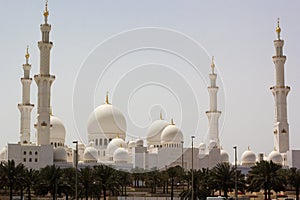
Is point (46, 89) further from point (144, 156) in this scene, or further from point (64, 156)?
point (144, 156)

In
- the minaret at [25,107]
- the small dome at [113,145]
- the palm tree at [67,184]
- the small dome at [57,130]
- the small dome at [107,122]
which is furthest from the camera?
the small dome at [107,122]

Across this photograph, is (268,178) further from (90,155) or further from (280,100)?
(90,155)

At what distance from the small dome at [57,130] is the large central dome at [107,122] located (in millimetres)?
4934

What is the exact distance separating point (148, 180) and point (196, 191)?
14.9 meters

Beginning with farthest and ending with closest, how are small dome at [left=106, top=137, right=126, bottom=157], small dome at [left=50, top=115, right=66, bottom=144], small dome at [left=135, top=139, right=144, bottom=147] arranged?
small dome at [left=106, top=137, right=126, bottom=157] → small dome at [left=135, top=139, right=144, bottom=147] → small dome at [left=50, top=115, right=66, bottom=144]

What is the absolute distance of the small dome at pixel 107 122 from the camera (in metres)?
73.0

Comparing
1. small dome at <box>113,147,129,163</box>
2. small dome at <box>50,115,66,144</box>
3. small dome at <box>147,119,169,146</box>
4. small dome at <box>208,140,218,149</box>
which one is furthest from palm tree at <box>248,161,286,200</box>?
small dome at <box>147,119,169,146</box>

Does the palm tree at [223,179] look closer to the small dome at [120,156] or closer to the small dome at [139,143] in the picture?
the small dome at [120,156]

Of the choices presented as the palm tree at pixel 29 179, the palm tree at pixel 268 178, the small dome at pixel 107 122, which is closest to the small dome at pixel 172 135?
the small dome at pixel 107 122

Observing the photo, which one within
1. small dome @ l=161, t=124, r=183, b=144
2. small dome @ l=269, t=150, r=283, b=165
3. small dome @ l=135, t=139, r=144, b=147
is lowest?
small dome @ l=269, t=150, r=283, b=165

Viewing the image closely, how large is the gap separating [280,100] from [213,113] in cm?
947

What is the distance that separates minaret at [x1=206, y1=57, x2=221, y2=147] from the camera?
73.4 m

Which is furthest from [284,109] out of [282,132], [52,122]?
[52,122]

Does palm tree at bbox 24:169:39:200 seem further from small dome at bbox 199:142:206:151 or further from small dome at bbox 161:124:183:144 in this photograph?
small dome at bbox 199:142:206:151
